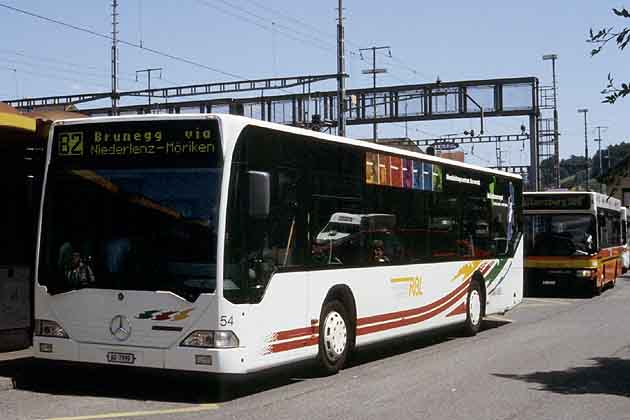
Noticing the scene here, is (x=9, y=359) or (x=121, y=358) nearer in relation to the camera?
(x=121, y=358)

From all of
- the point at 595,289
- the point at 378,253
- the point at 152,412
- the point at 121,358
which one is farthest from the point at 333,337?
the point at 595,289

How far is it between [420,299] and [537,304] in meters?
11.6

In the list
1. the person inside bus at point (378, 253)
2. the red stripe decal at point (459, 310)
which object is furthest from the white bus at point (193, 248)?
the red stripe decal at point (459, 310)

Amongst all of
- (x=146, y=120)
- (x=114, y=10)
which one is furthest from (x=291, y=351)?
(x=114, y=10)

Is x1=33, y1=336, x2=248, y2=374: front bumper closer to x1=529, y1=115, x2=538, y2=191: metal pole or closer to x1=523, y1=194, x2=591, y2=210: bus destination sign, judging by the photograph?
x1=523, y1=194, x2=591, y2=210: bus destination sign

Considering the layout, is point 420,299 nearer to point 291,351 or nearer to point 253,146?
point 291,351

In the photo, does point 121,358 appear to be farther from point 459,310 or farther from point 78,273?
point 459,310

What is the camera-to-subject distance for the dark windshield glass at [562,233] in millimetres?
27188

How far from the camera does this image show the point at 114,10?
58719mm

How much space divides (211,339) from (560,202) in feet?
64.0

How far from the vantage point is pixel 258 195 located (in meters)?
9.84

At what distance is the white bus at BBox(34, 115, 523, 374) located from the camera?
32.1 ft

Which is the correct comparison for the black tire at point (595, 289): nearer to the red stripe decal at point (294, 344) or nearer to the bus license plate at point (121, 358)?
the red stripe decal at point (294, 344)

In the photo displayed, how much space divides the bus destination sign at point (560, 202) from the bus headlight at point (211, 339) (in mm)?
19150
